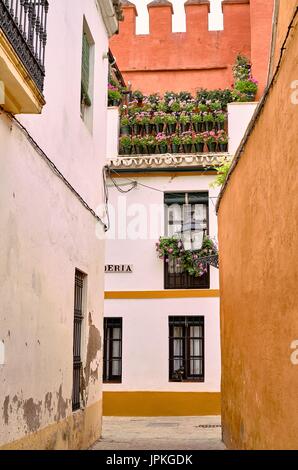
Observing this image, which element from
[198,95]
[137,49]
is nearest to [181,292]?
[198,95]

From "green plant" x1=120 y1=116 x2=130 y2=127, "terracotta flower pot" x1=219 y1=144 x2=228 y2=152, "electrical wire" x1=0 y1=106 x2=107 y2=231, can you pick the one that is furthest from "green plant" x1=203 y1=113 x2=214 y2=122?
"electrical wire" x1=0 y1=106 x2=107 y2=231

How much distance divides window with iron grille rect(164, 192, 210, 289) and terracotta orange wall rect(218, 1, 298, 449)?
296 inches

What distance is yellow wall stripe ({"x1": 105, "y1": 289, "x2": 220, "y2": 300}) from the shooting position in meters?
16.0

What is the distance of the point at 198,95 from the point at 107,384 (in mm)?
8064

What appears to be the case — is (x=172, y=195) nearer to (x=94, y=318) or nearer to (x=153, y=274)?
(x=153, y=274)

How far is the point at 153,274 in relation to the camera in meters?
16.5

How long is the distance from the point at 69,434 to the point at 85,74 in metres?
5.34

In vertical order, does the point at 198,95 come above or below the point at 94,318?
above

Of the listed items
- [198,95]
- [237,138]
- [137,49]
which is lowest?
[237,138]

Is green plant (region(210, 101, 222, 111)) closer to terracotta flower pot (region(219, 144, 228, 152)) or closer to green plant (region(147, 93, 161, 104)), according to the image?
terracotta flower pot (region(219, 144, 228, 152))

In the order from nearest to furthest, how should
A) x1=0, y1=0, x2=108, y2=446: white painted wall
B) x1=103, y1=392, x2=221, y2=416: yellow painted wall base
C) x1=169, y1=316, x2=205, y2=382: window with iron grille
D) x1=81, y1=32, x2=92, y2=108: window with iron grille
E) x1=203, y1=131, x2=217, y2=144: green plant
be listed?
x1=0, y1=0, x2=108, y2=446: white painted wall, x1=81, y1=32, x2=92, y2=108: window with iron grille, x1=103, y1=392, x2=221, y2=416: yellow painted wall base, x1=169, y1=316, x2=205, y2=382: window with iron grille, x1=203, y1=131, x2=217, y2=144: green plant

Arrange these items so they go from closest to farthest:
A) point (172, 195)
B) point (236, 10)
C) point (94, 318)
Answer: point (94, 318) → point (172, 195) → point (236, 10)

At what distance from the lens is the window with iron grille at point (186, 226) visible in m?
16.3

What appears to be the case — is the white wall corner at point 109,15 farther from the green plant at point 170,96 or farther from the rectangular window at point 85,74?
the green plant at point 170,96
